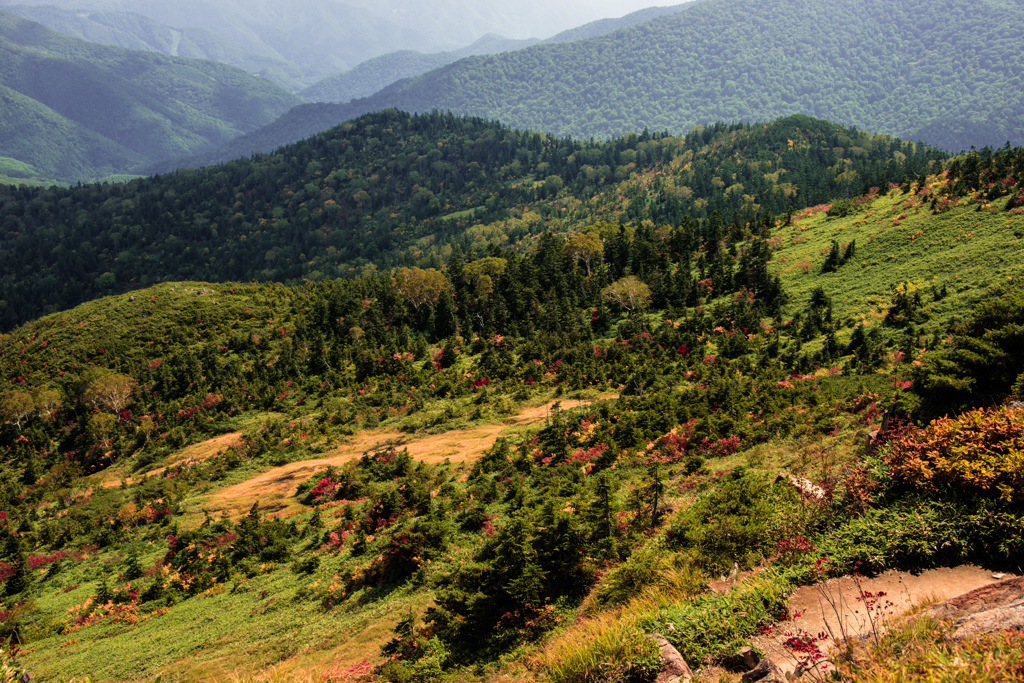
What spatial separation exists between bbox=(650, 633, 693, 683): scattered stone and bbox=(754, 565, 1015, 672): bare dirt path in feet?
4.96

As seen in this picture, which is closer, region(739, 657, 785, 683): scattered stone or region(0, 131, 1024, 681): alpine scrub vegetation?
region(739, 657, 785, 683): scattered stone

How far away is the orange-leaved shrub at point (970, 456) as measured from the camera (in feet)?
31.7

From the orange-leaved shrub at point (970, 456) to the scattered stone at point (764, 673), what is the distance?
6241mm

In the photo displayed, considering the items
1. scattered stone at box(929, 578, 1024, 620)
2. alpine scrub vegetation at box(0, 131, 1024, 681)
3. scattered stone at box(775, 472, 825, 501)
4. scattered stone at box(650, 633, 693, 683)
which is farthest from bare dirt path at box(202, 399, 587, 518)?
scattered stone at box(929, 578, 1024, 620)

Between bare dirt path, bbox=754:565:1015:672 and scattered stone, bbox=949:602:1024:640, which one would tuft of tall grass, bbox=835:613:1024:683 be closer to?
scattered stone, bbox=949:602:1024:640

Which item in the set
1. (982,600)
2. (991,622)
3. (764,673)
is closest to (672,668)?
(764,673)

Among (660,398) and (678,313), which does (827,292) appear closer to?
(678,313)

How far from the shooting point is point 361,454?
40.6 meters

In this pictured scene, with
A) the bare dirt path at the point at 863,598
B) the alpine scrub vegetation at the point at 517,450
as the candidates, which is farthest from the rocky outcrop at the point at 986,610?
the alpine scrub vegetation at the point at 517,450

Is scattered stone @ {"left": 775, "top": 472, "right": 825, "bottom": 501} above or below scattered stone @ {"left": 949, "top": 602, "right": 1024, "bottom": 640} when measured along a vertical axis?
below

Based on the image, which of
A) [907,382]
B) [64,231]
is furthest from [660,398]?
[64,231]

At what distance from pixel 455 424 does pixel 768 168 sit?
6859 inches

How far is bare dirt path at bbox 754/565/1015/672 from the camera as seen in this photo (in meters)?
8.49

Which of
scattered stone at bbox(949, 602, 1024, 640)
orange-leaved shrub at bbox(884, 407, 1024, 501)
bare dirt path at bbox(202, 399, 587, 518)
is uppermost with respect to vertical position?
orange-leaved shrub at bbox(884, 407, 1024, 501)
